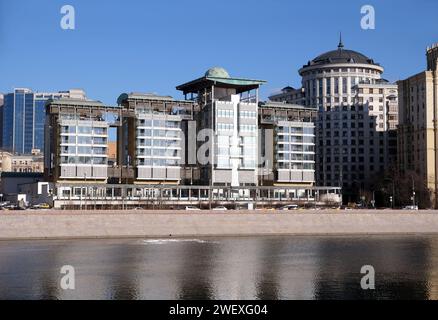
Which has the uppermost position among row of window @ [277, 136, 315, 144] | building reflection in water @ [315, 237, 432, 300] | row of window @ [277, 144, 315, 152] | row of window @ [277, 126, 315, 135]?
row of window @ [277, 126, 315, 135]

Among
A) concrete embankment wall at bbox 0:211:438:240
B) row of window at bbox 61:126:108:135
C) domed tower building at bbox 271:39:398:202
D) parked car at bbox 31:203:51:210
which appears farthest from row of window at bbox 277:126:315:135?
parked car at bbox 31:203:51:210

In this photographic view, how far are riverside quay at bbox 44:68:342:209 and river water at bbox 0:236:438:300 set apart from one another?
39.5m

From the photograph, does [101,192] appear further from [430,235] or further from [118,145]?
[430,235]

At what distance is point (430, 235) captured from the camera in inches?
3757

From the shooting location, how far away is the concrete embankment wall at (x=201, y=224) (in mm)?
81562

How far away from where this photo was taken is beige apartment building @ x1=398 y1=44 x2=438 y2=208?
435 feet

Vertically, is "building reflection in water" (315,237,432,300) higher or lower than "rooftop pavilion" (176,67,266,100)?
lower

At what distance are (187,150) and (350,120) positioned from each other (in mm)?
42756

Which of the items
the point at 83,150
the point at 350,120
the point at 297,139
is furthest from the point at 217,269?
the point at 350,120

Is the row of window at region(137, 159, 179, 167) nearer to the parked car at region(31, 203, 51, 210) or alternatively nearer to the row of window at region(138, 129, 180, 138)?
the row of window at region(138, 129, 180, 138)

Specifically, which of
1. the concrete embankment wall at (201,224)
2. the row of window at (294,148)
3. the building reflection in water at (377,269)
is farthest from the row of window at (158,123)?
the building reflection in water at (377,269)

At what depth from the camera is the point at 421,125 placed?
135250 millimetres

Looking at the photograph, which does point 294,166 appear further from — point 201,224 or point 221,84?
point 201,224
